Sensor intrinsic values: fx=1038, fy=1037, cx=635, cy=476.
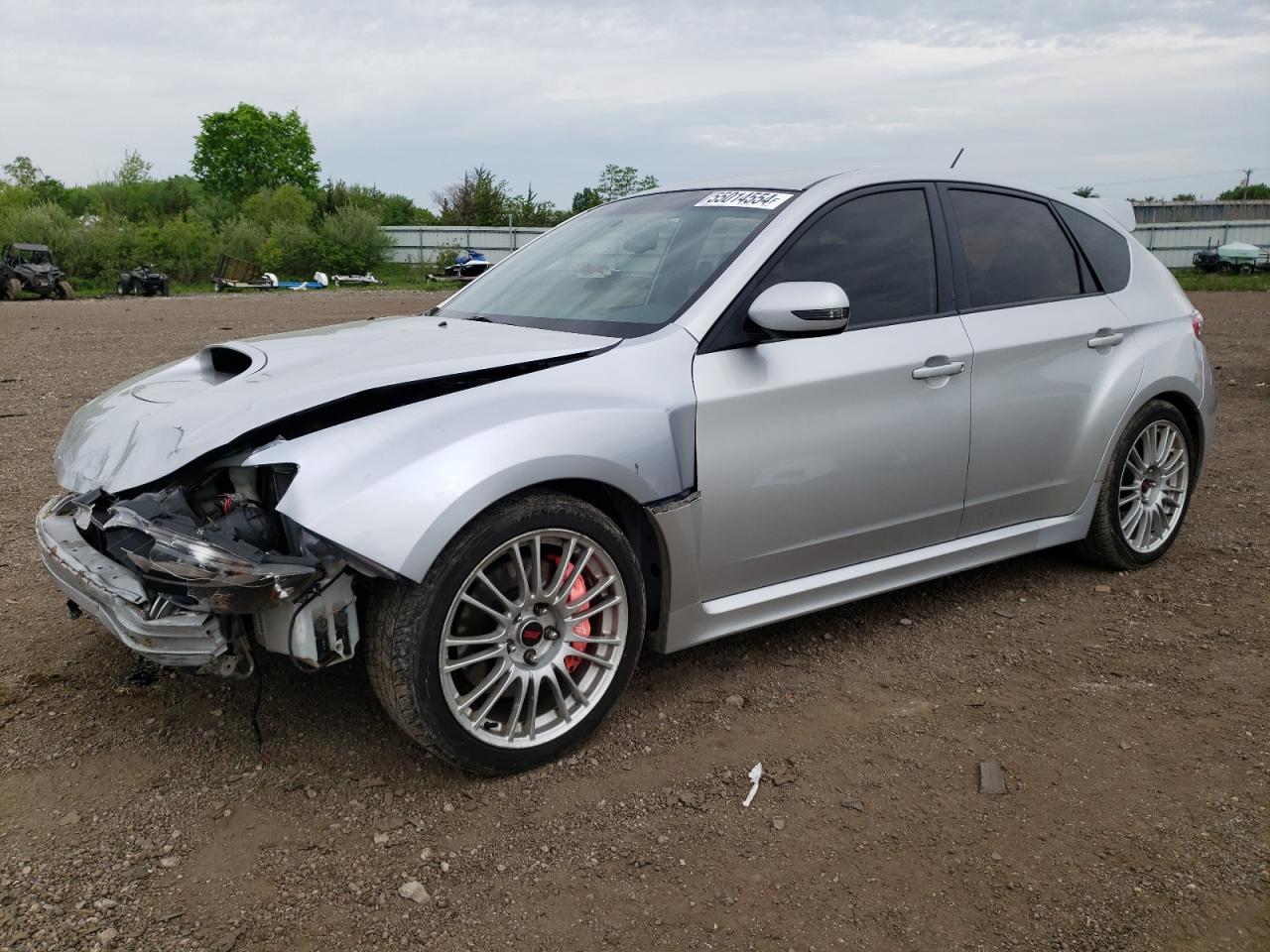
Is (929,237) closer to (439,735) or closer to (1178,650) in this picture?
(1178,650)

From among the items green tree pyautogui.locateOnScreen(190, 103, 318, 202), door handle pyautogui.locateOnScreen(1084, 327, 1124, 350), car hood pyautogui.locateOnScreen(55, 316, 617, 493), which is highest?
green tree pyautogui.locateOnScreen(190, 103, 318, 202)

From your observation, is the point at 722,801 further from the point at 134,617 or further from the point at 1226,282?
the point at 1226,282

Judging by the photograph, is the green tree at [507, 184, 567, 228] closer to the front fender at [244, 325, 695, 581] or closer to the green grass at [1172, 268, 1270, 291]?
the green grass at [1172, 268, 1270, 291]

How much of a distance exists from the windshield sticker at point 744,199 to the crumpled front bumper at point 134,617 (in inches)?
88.0

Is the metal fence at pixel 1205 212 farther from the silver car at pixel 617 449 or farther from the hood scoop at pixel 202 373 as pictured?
the hood scoop at pixel 202 373

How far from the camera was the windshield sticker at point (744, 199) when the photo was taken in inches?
144

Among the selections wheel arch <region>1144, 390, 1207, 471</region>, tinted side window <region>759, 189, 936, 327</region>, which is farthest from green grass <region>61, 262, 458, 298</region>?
tinted side window <region>759, 189, 936, 327</region>

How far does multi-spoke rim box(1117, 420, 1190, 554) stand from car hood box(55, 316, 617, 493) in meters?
2.70

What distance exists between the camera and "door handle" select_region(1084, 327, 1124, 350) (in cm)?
425

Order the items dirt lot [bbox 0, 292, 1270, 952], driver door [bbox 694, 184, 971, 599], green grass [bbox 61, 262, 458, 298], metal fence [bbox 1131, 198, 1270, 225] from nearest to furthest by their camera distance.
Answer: dirt lot [bbox 0, 292, 1270, 952] < driver door [bbox 694, 184, 971, 599] < green grass [bbox 61, 262, 458, 298] < metal fence [bbox 1131, 198, 1270, 225]

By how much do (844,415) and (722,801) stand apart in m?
1.32

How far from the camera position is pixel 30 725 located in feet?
10.6

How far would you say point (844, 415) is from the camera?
3449 millimetres

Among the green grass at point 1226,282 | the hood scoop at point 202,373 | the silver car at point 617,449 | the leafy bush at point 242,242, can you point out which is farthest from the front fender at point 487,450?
the leafy bush at point 242,242
